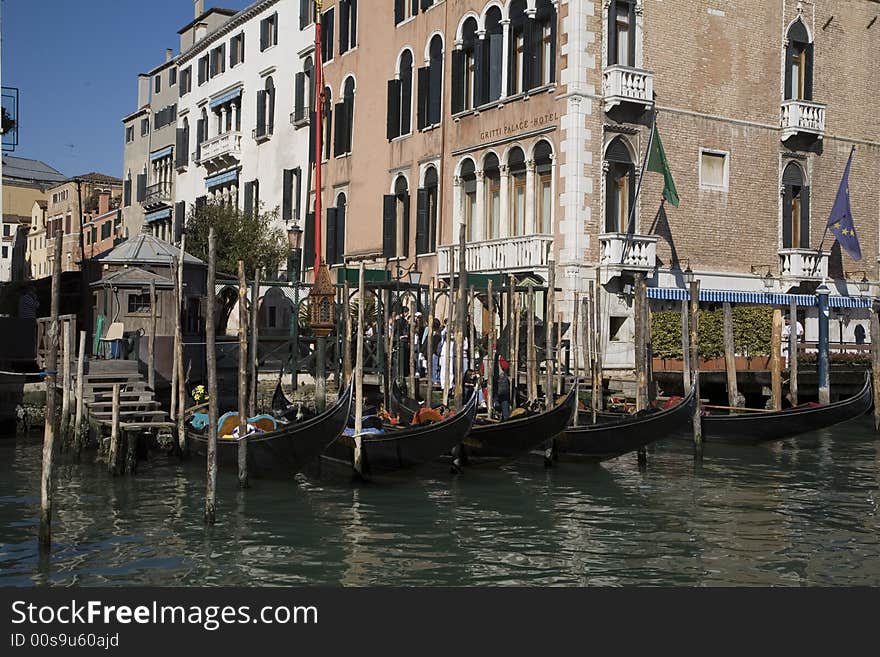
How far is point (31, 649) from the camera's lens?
5320 mm

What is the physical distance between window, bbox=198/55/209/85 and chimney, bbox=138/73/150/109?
5.58 meters

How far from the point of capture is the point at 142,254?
17938 mm

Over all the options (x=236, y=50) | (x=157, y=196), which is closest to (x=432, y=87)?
(x=236, y=50)

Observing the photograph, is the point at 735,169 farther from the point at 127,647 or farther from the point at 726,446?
the point at 127,647

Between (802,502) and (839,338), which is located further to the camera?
(839,338)

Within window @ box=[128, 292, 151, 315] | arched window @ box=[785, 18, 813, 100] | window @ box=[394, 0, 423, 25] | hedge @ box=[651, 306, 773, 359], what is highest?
window @ box=[394, 0, 423, 25]

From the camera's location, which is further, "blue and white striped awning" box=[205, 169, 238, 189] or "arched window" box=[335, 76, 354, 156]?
"blue and white striped awning" box=[205, 169, 238, 189]

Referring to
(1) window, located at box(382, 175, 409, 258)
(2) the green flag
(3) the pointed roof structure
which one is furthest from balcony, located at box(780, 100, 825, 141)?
(3) the pointed roof structure

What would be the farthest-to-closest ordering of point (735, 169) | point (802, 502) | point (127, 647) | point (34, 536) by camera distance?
point (735, 169)
point (802, 502)
point (34, 536)
point (127, 647)

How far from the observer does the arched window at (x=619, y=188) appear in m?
18.4

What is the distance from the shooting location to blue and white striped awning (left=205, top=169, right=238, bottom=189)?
3055 cm

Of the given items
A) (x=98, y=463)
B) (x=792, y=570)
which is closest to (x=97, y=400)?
(x=98, y=463)

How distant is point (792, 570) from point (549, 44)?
1237cm

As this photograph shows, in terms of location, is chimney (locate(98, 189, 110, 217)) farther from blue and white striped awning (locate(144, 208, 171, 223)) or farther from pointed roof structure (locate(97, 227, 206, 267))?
pointed roof structure (locate(97, 227, 206, 267))
